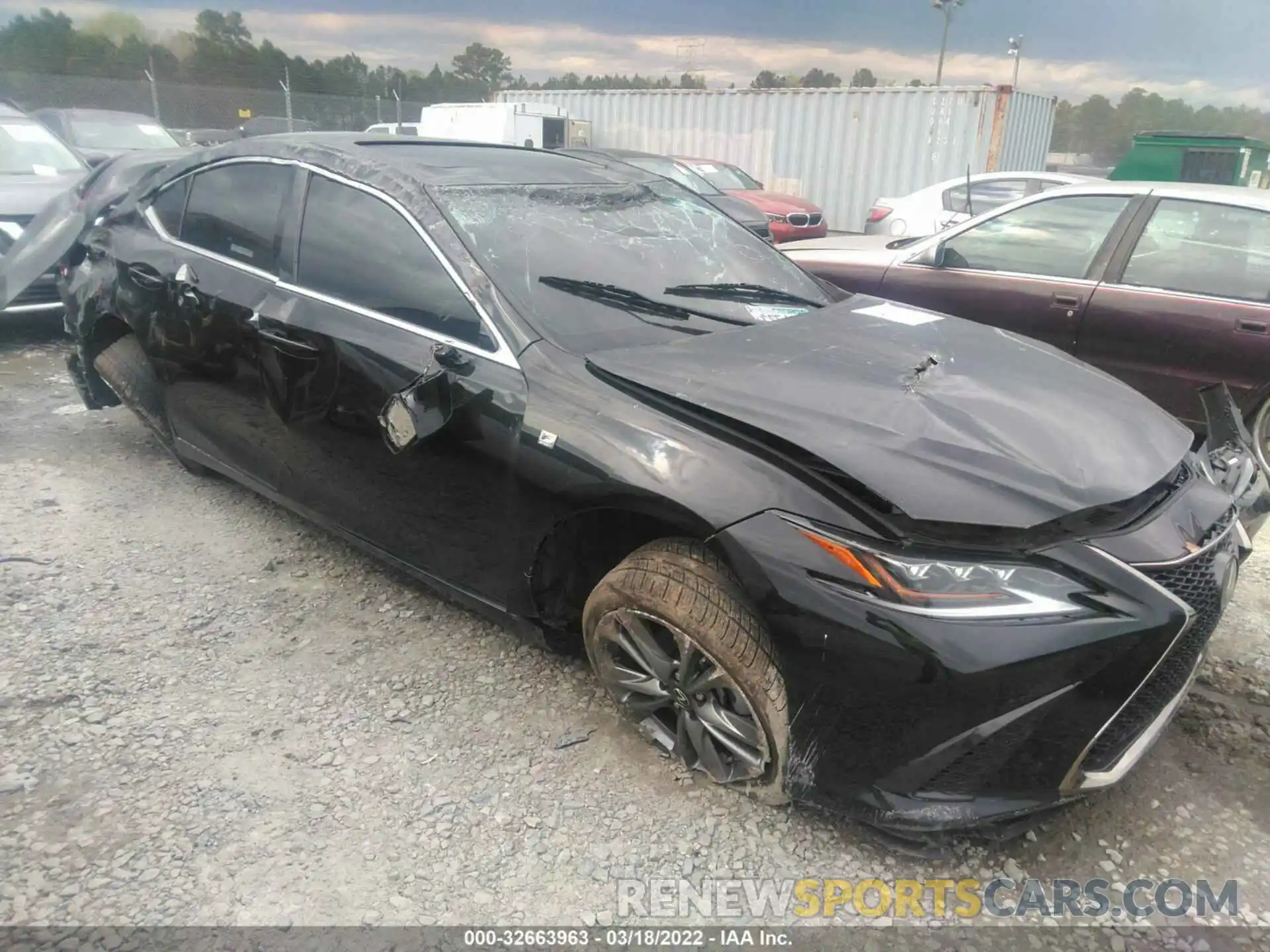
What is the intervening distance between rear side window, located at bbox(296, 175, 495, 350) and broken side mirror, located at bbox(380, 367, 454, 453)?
0.57 feet

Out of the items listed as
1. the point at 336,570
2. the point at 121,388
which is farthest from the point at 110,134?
the point at 336,570

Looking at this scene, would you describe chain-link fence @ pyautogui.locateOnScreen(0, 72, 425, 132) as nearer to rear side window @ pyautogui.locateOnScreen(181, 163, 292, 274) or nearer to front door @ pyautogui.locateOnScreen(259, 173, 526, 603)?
rear side window @ pyautogui.locateOnScreen(181, 163, 292, 274)

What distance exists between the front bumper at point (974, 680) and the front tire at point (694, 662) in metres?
0.08

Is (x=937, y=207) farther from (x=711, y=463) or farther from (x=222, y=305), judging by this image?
(x=711, y=463)

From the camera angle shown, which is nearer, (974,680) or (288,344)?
(974,680)

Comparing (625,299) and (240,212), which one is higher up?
(240,212)

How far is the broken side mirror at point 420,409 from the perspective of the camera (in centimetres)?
242

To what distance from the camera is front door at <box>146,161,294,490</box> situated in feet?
10.3

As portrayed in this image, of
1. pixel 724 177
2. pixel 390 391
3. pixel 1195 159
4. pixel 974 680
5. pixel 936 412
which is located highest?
pixel 1195 159

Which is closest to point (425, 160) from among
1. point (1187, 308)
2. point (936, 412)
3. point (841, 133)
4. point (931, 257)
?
point (936, 412)

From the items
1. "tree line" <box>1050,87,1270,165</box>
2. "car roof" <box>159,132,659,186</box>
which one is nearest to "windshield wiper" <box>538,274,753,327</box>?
"car roof" <box>159,132,659,186</box>

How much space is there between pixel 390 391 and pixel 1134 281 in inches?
153

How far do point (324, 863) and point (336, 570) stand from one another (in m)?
1.52

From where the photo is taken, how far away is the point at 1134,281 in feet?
14.6
